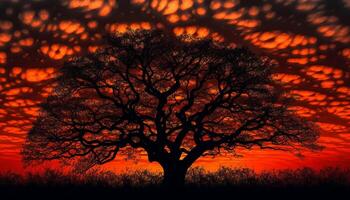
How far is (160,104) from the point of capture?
19984mm

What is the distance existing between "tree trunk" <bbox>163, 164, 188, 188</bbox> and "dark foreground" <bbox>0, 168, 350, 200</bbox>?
38 cm

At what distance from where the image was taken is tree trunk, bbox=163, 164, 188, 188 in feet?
63.5

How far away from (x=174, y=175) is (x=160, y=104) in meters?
3.51

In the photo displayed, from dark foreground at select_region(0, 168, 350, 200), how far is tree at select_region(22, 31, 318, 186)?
3.97 feet

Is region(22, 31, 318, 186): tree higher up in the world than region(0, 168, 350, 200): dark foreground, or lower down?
higher up

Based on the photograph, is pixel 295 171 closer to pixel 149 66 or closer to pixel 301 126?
pixel 301 126

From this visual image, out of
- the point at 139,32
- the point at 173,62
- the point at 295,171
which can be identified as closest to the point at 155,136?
the point at 173,62

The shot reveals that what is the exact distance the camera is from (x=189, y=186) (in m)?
19.1

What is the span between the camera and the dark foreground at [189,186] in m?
16.0

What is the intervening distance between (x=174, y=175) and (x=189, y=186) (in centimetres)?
101

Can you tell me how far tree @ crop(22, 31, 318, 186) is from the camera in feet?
61.8

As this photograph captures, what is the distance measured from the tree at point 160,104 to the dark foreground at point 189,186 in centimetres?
121

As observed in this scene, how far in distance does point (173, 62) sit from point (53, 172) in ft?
26.2

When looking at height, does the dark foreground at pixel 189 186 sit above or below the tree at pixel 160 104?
below
